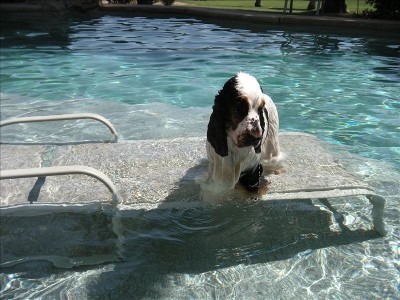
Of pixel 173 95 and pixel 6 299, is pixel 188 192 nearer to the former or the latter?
pixel 6 299

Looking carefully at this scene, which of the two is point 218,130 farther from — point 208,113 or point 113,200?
point 208,113

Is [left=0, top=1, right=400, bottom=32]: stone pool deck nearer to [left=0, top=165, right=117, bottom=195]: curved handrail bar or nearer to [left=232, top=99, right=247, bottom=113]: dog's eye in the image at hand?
[left=232, top=99, right=247, bottom=113]: dog's eye

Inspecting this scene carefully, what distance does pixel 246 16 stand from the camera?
15.6 m

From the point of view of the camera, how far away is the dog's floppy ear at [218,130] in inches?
112

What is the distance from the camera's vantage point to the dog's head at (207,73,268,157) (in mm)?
2705

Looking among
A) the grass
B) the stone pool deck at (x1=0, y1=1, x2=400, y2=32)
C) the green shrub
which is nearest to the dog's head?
the stone pool deck at (x1=0, y1=1, x2=400, y2=32)

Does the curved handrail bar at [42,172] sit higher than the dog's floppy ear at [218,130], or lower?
lower

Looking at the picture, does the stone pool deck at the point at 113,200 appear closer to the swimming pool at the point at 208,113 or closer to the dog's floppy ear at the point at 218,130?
the swimming pool at the point at 208,113

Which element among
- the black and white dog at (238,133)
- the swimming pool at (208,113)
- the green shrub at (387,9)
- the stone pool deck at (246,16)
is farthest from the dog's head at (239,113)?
the green shrub at (387,9)

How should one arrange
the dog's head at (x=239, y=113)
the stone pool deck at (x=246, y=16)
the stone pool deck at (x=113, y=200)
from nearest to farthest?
the dog's head at (x=239, y=113)
the stone pool deck at (x=113, y=200)
the stone pool deck at (x=246, y=16)

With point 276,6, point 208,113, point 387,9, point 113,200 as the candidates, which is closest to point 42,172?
point 113,200

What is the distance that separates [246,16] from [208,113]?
10.1 meters

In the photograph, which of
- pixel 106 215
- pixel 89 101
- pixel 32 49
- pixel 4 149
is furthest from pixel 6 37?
pixel 106 215

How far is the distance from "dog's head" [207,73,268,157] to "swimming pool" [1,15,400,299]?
0.94 meters
